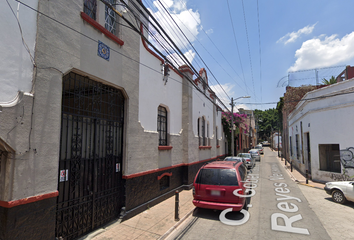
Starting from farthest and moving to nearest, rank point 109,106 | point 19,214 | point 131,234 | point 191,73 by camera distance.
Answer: point 191,73 < point 109,106 < point 131,234 < point 19,214

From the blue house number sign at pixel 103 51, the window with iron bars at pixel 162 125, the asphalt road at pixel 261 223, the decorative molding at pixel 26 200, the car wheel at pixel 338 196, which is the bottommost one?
the asphalt road at pixel 261 223

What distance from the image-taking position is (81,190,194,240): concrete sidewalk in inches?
217

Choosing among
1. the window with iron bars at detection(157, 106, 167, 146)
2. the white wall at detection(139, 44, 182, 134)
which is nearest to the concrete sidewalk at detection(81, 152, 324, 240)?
the window with iron bars at detection(157, 106, 167, 146)

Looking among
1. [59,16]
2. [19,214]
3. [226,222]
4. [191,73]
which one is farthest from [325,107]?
[19,214]

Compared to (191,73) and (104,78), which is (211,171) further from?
(191,73)

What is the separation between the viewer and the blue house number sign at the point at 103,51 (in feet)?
19.1

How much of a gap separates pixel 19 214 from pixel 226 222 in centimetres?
547

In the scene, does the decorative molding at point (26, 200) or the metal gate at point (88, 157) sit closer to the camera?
the decorative molding at point (26, 200)

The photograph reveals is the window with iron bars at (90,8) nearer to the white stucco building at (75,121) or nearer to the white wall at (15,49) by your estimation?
the white stucco building at (75,121)

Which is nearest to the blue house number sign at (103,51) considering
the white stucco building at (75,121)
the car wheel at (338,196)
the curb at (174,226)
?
the white stucco building at (75,121)

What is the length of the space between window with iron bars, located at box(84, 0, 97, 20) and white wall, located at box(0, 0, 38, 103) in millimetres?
1930

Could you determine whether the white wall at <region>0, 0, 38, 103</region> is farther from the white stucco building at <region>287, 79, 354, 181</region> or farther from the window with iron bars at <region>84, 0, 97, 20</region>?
the white stucco building at <region>287, 79, 354, 181</region>

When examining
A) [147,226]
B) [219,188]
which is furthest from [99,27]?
[219,188]

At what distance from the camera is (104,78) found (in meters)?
5.99
